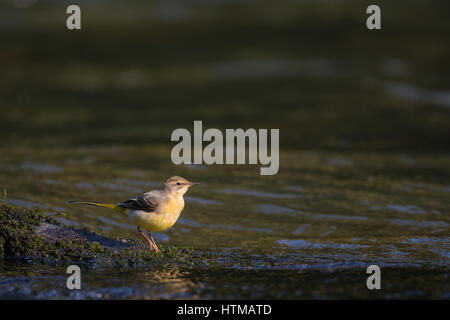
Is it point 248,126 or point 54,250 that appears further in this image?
point 248,126

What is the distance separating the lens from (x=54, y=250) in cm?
758

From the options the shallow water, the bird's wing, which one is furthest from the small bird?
the shallow water

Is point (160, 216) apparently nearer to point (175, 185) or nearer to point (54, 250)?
point (175, 185)

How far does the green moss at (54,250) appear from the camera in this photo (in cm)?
754

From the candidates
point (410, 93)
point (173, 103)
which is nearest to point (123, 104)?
point (173, 103)

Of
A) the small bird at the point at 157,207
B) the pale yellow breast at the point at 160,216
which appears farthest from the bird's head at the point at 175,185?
the pale yellow breast at the point at 160,216

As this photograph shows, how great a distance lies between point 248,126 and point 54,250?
30.0 feet

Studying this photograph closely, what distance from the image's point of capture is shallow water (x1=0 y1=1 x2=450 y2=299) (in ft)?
24.5

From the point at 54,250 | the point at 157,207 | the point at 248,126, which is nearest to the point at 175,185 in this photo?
the point at 157,207

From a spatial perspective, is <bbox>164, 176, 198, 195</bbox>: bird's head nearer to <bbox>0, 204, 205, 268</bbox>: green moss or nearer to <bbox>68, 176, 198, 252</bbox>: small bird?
<bbox>68, 176, 198, 252</bbox>: small bird

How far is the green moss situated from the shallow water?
8.0 inches

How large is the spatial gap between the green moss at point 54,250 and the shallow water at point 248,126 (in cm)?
20
